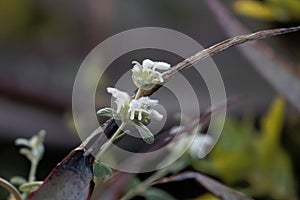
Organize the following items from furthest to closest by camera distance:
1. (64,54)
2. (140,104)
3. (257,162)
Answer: (64,54) → (257,162) → (140,104)

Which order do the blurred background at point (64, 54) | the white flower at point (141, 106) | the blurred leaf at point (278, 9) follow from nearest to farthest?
the white flower at point (141, 106), the blurred leaf at point (278, 9), the blurred background at point (64, 54)

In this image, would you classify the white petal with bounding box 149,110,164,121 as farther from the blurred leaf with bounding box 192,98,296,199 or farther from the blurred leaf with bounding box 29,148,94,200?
the blurred leaf with bounding box 192,98,296,199

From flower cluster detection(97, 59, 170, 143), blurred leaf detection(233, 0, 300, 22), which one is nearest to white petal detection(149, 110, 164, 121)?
flower cluster detection(97, 59, 170, 143)

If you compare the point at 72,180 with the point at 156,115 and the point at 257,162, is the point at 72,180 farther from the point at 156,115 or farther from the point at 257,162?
the point at 257,162

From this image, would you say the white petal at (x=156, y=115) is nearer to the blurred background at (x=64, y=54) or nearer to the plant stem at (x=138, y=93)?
the plant stem at (x=138, y=93)

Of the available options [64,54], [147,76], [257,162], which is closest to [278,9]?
[257,162]

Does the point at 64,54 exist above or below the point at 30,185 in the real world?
above

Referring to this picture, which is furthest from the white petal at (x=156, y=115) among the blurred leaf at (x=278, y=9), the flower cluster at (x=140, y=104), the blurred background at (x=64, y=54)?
the blurred background at (x=64, y=54)

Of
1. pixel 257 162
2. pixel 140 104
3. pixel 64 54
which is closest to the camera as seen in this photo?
pixel 140 104
